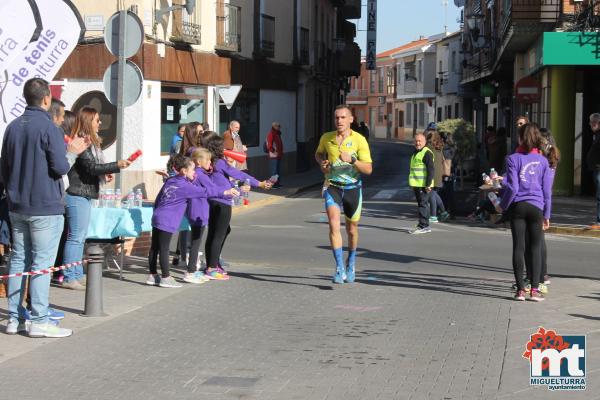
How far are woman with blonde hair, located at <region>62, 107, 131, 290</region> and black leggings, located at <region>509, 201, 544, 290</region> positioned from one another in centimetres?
392

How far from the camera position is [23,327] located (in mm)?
8188

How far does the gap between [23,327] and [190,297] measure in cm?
214

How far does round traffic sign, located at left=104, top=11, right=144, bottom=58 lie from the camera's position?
1378cm

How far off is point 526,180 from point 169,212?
363cm

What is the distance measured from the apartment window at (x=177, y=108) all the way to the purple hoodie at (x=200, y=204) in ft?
42.2

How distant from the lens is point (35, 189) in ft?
25.4

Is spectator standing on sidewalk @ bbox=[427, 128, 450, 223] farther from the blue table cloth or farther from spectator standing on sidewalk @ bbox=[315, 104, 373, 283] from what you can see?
the blue table cloth

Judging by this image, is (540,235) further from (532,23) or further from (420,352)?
(532,23)

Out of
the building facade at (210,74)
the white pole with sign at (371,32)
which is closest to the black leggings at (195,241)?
the building facade at (210,74)

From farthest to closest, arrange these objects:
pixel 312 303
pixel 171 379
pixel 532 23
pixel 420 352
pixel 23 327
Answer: pixel 532 23 → pixel 312 303 → pixel 23 327 → pixel 420 352 → pixel 171 379

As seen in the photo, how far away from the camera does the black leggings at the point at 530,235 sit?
9.79 meters

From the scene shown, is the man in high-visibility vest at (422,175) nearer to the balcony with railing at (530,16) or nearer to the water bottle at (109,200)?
the water bottle at (109,200)

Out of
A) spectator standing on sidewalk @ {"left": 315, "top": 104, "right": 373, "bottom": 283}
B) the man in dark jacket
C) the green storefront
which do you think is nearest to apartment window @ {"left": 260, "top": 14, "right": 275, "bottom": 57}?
the green storefront

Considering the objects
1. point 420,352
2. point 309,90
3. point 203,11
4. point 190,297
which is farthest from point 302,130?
point 420,352
